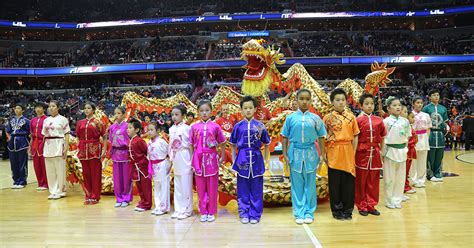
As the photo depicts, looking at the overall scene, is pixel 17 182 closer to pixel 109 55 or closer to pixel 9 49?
pixel 109 55

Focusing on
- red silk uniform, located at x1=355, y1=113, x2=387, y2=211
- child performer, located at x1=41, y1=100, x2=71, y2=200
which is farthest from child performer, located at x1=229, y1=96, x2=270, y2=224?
child performer, located at x1=41, y1=100, x2=71, y2=200

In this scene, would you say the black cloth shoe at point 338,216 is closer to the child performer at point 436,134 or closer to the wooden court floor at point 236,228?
the wooden court floor at point 236,228

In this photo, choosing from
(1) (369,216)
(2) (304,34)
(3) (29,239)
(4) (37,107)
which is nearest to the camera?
(3) (29,239)

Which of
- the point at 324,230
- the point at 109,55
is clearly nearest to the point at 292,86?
the point at 324,230

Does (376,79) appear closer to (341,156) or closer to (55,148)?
(341,156)

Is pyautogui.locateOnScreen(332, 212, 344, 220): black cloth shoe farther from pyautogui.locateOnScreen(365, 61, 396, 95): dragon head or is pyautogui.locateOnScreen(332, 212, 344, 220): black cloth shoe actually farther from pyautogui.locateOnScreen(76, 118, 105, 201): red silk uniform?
pyautogui.locateOnScreen(76, 118, 105, 201): red silk uniform

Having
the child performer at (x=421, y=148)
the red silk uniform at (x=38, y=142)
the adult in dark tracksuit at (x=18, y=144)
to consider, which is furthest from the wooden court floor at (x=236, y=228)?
the adult in dark tracksuit at (x=18, y=144)

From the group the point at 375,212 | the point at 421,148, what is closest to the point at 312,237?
the point at 375,212

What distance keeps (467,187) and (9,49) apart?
1227 inches

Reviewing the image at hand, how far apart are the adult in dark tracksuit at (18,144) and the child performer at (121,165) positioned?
2710 millimetres

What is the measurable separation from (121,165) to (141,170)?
16.7 inches

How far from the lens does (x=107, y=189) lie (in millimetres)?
6258

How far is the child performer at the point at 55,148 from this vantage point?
6051 mm

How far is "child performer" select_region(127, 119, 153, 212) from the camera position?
17.4 ft
